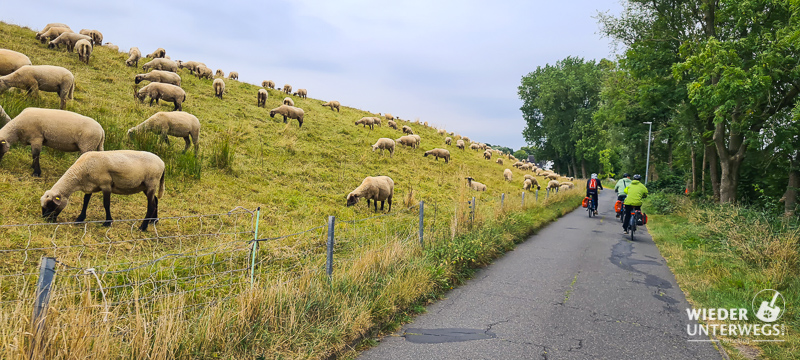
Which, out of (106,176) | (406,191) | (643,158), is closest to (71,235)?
(106,176)

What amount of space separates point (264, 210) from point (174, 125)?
18.1 ft

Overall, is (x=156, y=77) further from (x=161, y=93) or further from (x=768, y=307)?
(x=768, y=307)

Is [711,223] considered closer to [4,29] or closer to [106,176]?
[106,176]

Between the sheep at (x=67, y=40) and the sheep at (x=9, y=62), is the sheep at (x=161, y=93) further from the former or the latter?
the sheep at (x=67, y=40)

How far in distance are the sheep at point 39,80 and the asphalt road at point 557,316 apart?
42.6ft

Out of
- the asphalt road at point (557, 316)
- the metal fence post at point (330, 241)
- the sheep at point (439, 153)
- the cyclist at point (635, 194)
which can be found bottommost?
the asphalt road at point (557, 316)

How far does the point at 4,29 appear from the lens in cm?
2234

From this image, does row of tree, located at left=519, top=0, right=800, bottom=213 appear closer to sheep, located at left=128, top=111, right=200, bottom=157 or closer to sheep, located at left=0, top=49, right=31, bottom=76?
sheep, located at left=128, top=111, right=200, bottom=157

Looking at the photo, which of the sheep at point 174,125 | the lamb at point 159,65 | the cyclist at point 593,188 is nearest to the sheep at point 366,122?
the lamb at point 159,65

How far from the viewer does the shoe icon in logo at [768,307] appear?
5.81m

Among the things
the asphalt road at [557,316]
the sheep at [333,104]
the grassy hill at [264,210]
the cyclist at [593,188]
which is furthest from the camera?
the sheep at [333,104]

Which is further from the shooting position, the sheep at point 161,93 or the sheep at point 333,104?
the sheep at point 333,104

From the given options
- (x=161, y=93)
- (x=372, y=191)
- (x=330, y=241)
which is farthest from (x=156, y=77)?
(x=330, y=241)

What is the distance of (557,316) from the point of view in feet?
19.5
